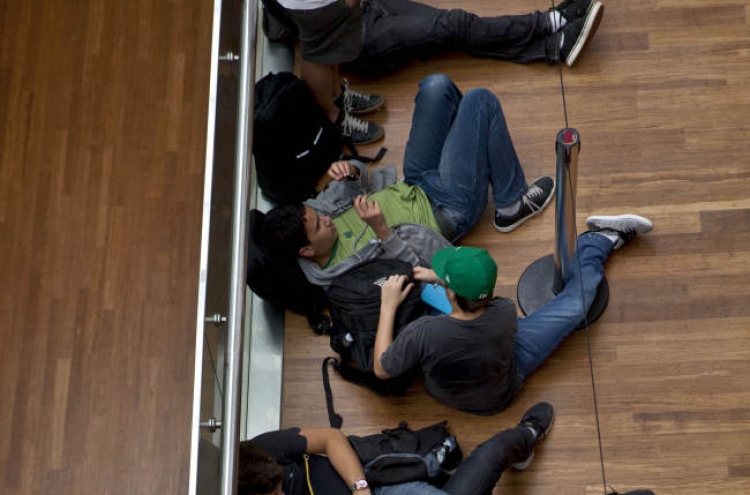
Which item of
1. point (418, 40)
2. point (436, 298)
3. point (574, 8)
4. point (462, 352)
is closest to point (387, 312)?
point (436, 298)

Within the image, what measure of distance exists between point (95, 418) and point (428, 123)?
171cm

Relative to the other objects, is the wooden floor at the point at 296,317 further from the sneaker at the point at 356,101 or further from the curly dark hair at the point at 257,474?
the curly dark hair at the point at 257,474

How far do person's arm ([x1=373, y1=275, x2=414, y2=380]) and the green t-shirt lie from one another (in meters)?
0.24

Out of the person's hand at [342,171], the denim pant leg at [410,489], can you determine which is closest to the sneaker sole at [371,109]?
the person's hand at [342,171]

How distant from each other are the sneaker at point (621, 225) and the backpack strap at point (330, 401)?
1033 mm

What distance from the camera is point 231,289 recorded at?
2566 mm

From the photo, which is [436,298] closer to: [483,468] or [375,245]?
[375,245]

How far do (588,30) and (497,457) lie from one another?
1706mm

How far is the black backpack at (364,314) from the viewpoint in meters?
3.12

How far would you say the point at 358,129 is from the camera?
3658mm

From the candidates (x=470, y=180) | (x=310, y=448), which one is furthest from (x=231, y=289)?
(x=470, y=180)

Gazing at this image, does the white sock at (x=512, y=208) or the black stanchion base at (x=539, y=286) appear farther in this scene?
the white sock at (x=512, y=208)

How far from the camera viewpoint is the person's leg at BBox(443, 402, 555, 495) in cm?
283

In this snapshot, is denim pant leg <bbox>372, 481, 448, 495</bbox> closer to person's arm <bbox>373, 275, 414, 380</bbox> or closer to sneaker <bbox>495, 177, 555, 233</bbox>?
person's arm <bbox>373, 275, 414, 380</bbox>
